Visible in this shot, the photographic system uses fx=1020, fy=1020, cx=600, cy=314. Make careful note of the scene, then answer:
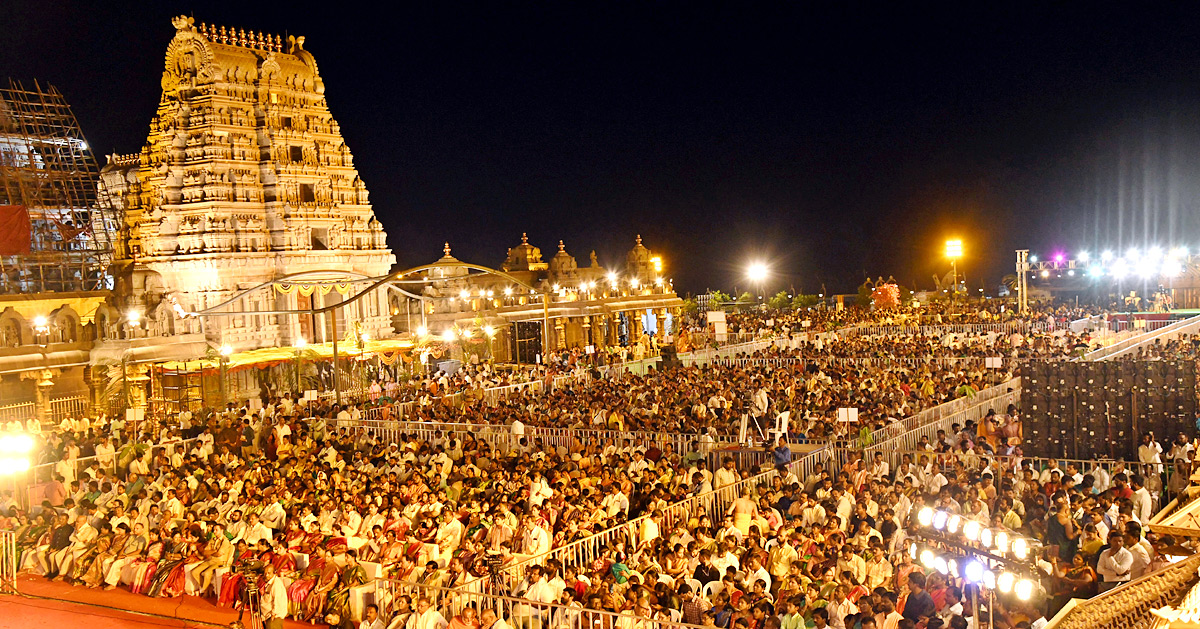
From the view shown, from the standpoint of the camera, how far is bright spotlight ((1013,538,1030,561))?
24.6 feet

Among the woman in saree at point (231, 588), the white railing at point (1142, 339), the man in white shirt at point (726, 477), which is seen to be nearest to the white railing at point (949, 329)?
the white railing at point (1142, 339)

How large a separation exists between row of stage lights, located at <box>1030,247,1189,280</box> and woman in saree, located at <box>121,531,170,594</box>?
58538mm

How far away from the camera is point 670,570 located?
35.2 ft

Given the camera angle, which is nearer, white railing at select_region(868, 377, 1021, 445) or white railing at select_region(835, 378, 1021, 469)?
white railing at select_region(835, 378, 1021, 469)

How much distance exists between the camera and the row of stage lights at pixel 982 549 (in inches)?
286

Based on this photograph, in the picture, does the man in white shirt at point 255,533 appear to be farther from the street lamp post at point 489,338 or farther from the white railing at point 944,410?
the street lamp post at point 489,338

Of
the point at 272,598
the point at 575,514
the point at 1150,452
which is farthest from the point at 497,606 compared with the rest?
the point at 1150,452

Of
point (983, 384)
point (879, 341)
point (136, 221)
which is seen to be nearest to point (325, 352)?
point (136, 221)

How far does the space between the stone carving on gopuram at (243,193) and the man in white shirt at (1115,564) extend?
30.1 metres

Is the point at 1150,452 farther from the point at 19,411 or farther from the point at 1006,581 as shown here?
the point at 19,411

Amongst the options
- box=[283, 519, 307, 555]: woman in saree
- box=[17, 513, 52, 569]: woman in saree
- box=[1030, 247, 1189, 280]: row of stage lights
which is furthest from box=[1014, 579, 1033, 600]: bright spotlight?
box=[1030, 247, 1189, 280]: row of stage lights

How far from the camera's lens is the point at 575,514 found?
12.4 meters

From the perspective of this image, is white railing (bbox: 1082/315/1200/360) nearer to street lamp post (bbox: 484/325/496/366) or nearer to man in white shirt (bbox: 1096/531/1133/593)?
man in white shirt (bbox: 1096/531/1133/593)

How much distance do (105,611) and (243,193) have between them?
2831 cm
